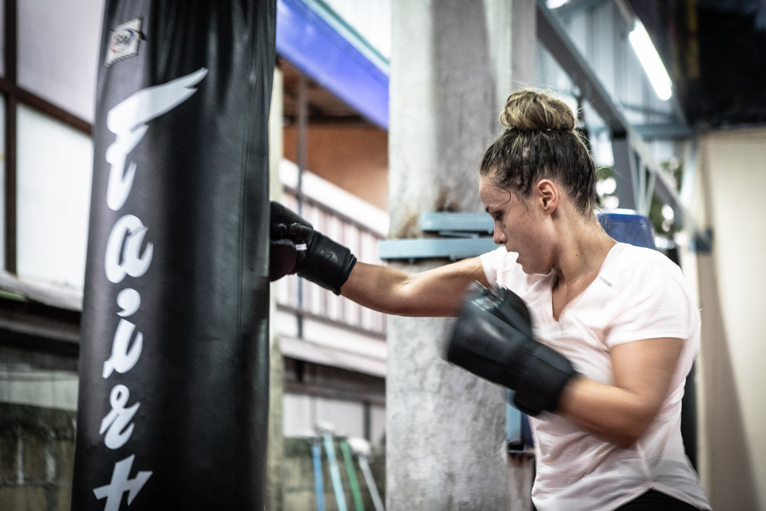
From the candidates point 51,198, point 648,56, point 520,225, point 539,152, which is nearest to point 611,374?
point 520,225

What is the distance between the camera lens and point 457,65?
2.40 metres

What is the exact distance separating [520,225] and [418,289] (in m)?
0.51

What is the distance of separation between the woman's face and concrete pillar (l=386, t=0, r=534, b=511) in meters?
0.63

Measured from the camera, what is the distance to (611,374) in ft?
5.18

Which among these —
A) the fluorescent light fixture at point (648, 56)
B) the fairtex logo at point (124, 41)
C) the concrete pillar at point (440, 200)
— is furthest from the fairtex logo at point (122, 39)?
the fluorescent light fixture at point (648, 56)

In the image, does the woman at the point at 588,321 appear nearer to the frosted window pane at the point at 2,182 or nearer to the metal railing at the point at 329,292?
the frosted window pane at the point at 2,182

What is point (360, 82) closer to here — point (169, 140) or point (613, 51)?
point (613, 51)

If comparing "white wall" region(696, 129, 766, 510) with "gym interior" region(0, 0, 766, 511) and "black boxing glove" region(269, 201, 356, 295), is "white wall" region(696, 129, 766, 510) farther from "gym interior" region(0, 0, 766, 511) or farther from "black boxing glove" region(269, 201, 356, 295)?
"black boxing glove" region(269, 201, 356, 295)

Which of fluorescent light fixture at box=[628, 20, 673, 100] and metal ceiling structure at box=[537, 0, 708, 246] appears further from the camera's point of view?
fluorescent light fixture at box=[628, 20, 673, 100]

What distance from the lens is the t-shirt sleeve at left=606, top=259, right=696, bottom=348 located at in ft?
4.85

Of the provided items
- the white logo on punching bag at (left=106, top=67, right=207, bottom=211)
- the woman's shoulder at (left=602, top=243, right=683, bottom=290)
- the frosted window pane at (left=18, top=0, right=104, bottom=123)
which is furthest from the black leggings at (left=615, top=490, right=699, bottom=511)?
the frosted window pane at (left=18, top=0, right=104, bottom=123)

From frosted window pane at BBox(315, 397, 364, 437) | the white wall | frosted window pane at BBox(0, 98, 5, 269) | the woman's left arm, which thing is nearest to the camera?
the woman's left arm

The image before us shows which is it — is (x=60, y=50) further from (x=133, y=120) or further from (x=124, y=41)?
(x=133, y=120)

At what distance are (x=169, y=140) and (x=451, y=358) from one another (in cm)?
73
